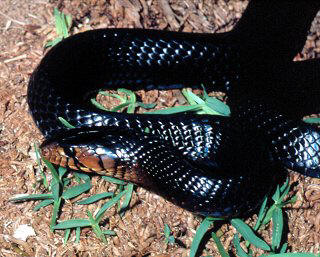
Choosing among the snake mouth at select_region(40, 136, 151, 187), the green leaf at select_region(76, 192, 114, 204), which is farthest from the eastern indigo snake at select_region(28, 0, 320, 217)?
the green leaf at select_region(76, 192, 114, 204)

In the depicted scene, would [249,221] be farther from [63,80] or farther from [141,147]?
[63,80]

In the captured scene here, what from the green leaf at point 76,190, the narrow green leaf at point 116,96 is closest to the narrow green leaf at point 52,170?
the green leaf at point 76,190

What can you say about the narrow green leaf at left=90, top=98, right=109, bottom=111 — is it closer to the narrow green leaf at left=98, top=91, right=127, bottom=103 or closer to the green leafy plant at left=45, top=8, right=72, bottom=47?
the narrow green leaf at left=98, top=91, right=127, bottom=103

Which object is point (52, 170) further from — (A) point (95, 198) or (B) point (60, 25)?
(B) point (60, 25)

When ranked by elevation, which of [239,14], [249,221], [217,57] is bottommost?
[249,221]

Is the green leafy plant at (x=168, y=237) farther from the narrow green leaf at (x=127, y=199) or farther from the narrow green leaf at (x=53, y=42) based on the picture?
the narrow green leaf at (x=53, y=42)

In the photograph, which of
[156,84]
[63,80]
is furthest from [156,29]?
[63,80]

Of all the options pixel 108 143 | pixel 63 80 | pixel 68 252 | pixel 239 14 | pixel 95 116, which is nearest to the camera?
pixel 68 252
